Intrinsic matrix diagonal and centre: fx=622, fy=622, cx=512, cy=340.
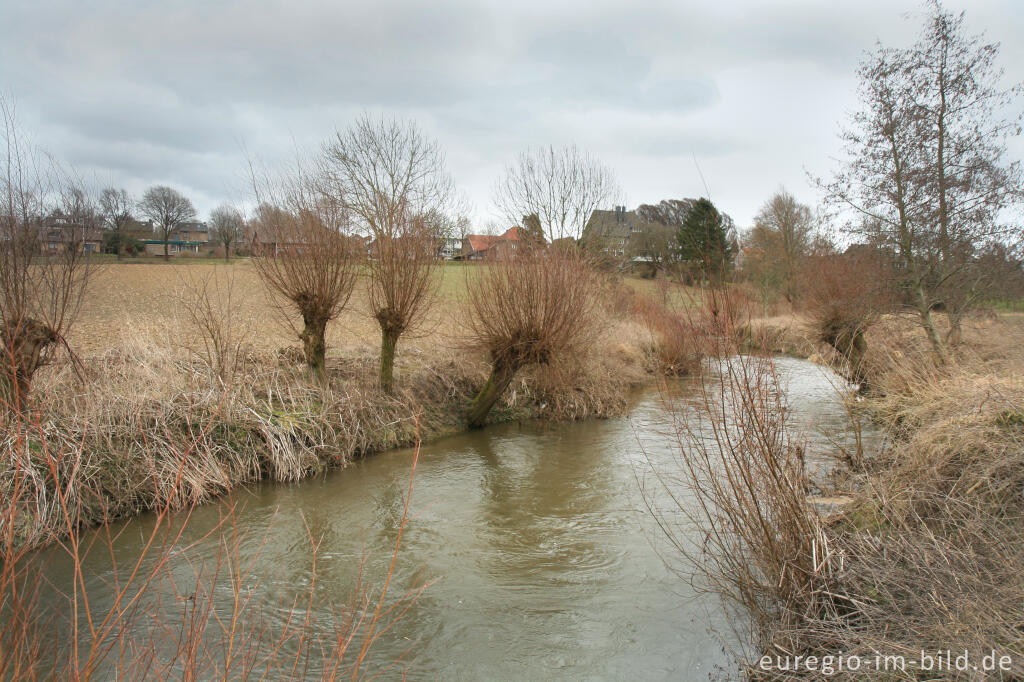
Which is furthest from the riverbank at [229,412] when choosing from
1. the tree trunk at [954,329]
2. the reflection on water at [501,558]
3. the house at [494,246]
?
the tree trunk at [954,329]

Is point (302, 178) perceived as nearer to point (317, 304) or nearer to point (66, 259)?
point (317, 304)

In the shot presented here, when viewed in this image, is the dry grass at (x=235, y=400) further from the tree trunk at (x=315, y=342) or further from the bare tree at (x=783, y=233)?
the bare tree at (x=783, y=233)

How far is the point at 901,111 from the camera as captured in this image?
11.3 m

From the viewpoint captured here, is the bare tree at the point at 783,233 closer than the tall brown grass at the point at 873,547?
No

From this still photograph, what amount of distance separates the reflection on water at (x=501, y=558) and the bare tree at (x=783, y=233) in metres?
22.7

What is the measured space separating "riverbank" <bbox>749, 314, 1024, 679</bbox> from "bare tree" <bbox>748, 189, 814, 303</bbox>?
25870mm

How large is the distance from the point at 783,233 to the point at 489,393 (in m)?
25.7

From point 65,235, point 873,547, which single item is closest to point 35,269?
point 65,235

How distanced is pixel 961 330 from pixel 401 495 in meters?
10.9

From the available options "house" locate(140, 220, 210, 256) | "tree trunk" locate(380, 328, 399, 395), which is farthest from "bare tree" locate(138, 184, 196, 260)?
"tree trunk" locate(380, 328, 399, 395)

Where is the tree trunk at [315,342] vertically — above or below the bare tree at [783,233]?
below

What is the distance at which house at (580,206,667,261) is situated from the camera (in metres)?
22.7

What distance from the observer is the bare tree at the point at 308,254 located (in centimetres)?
1055

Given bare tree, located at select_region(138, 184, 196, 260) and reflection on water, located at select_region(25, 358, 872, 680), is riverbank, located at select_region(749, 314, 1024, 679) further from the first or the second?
bare tree, located at select_region(138, 184, 196, 260)
